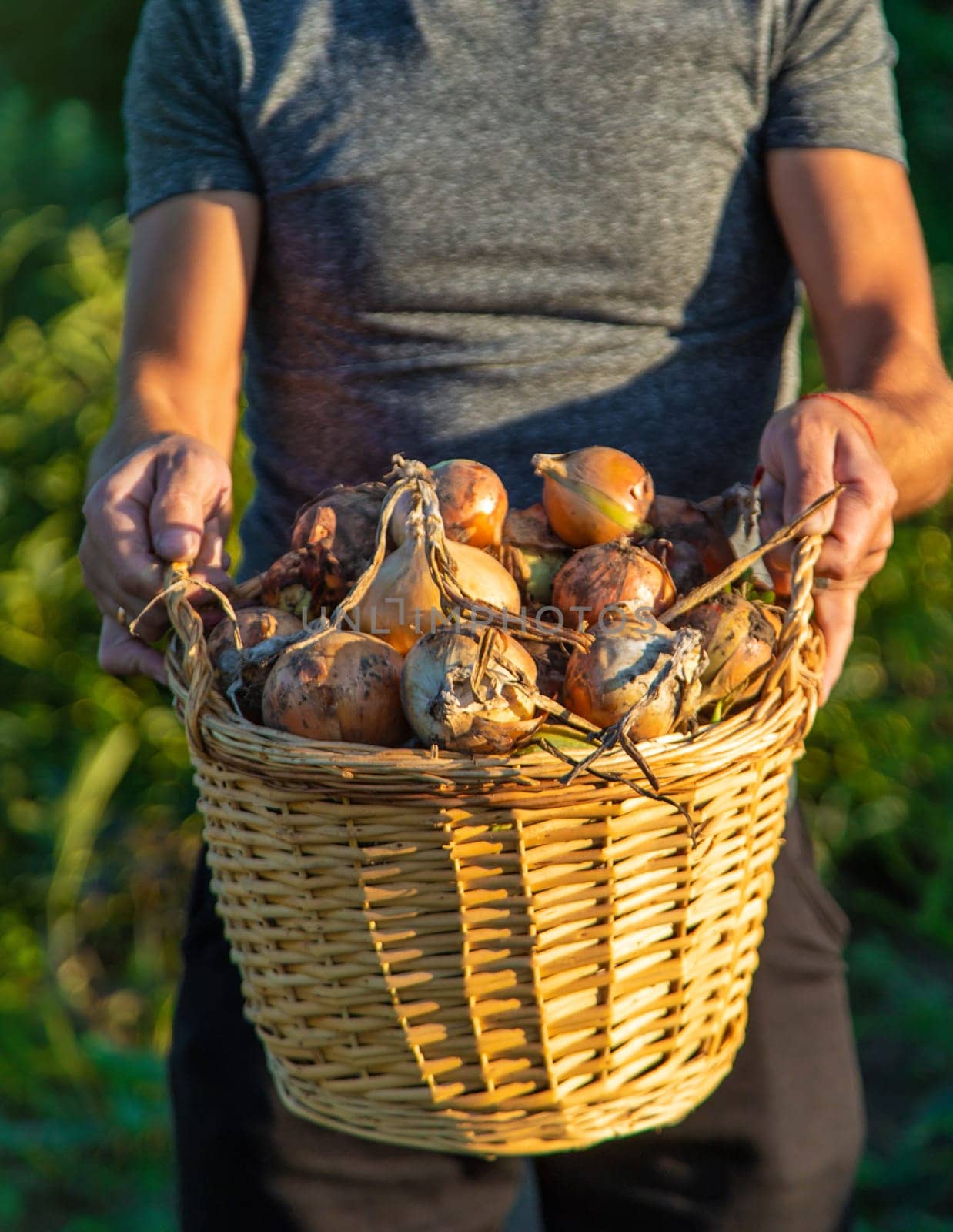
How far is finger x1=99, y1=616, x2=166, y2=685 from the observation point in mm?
1226

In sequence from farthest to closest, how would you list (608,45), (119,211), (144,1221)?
(119,211) → (144,1221) → (608,45)

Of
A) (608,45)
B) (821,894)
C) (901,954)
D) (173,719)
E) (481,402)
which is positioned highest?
(608,45)

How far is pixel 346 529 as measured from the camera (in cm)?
112

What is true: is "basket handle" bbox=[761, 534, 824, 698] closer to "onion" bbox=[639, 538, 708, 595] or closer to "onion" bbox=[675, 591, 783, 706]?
"onion" bbox=[675, 591, 783, 706]

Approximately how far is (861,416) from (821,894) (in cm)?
61

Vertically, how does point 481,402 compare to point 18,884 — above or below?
above

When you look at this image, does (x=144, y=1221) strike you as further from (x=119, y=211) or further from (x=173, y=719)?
(x=119, y=211)

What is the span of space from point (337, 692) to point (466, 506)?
0.23 meters

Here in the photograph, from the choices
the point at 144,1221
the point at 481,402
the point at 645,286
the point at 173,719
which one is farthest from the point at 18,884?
the point at 645,286

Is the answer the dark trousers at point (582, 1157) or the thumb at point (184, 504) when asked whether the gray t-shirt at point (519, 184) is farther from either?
the dark trousers at point (582, 1157)

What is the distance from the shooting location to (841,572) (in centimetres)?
105

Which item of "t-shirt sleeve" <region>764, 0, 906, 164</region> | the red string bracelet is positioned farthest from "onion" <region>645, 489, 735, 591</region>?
"t-shirt sleeve" <region>764, 0, 906, 164</region>

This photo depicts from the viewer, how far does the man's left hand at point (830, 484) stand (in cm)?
105

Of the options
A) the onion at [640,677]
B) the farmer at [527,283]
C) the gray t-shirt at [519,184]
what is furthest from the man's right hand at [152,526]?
the onion at [640,677]
